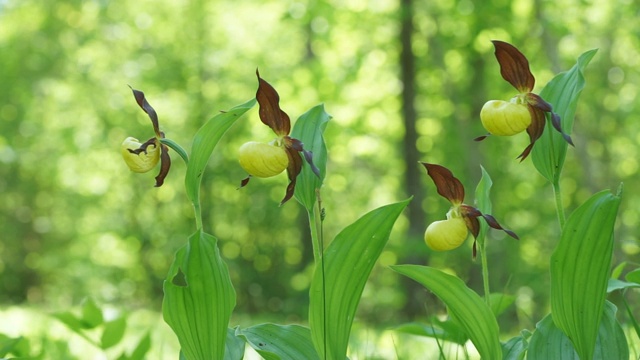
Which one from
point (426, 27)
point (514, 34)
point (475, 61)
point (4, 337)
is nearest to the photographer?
point (4, 337)

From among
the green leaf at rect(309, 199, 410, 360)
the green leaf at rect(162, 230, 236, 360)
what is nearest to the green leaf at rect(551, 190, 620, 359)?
the green leaf at rect(309, 199, 410, 360)

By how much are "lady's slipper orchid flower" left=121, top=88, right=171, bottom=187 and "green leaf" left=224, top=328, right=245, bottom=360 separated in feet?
1.15

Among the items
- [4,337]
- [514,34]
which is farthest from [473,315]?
[514,34]

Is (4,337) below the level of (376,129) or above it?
below

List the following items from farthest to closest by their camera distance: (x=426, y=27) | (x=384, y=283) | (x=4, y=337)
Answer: (x=384, y=283) → (x=426, y=27) → (x=4, y=337)

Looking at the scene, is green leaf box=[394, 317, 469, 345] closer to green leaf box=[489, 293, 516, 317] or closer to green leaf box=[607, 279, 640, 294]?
green leaf box=[489, 293, 516, 317]

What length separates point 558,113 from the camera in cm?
135

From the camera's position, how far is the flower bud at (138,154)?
1.30 m

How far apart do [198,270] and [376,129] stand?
8.11 m

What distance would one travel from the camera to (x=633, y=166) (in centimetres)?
915

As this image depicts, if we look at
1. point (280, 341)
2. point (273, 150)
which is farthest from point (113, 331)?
point (273, 150)

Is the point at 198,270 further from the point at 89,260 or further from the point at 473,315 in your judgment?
the point at 89,260

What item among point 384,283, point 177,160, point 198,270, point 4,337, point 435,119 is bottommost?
point 4,337

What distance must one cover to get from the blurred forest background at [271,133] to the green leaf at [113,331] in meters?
4.05
